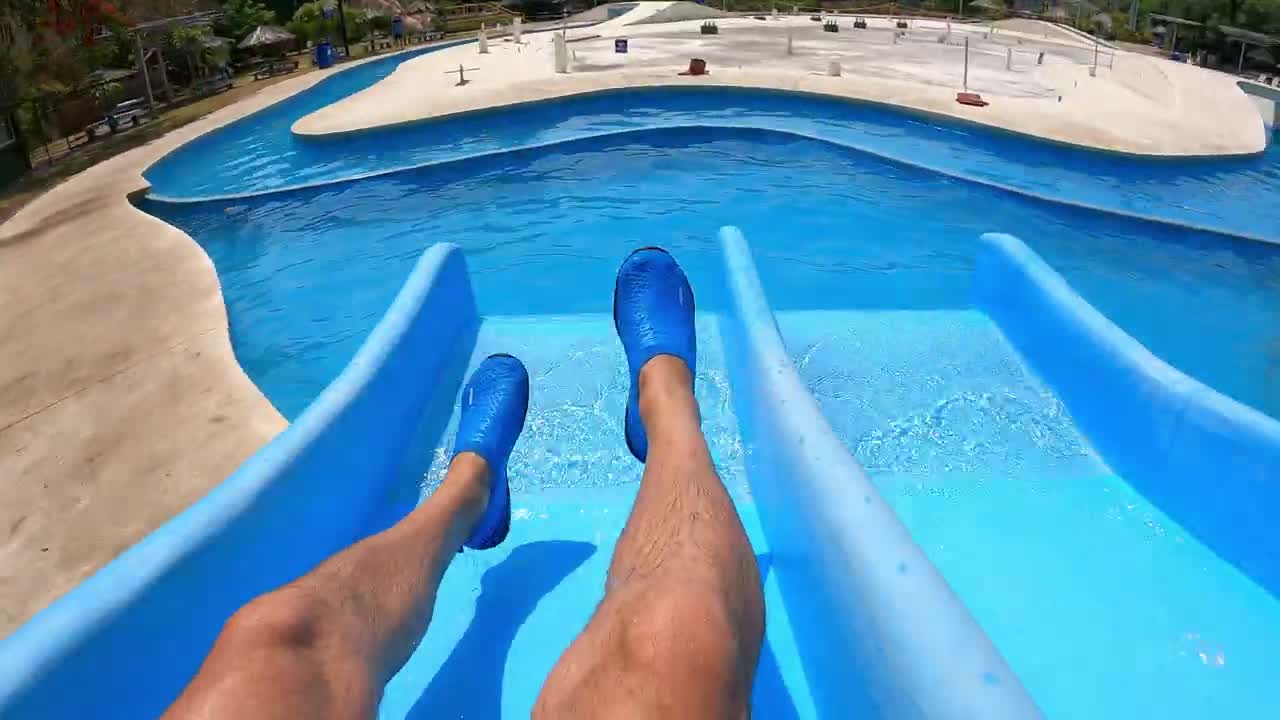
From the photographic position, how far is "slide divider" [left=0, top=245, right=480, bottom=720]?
152 cm

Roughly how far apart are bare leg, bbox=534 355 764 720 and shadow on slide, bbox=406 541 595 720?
0.59 metres

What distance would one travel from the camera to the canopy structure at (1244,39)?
14461 millimetres

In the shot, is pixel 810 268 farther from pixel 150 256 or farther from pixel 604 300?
pixel 150 256

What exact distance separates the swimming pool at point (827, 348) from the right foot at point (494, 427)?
202mm

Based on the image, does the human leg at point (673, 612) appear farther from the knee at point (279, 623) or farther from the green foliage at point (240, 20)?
the green foliage at point (240, 20)

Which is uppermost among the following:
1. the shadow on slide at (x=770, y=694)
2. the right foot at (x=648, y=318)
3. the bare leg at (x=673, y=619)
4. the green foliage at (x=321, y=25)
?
the green foliage at (x=321, y=25)

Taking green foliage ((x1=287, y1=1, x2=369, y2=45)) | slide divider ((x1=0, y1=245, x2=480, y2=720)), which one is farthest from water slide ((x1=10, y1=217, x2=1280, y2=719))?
green foliage ((x1=287, y1=1, x2=369, y2=45))

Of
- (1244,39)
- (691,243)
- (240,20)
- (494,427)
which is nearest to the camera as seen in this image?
(494,427)

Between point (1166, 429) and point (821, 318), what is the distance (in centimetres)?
165

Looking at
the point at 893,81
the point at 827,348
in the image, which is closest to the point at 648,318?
the point at 827,348

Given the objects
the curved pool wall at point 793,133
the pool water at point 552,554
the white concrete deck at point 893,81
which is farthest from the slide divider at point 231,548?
the white concrete deck at point 893,81

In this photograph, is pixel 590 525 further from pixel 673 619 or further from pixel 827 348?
pixel 827 348

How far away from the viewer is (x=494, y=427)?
229 cm

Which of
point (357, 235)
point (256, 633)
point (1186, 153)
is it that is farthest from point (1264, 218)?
point (256, 633)
